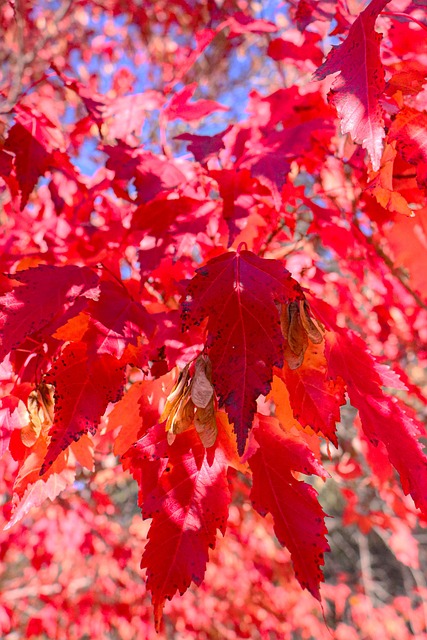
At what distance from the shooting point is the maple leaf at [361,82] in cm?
62

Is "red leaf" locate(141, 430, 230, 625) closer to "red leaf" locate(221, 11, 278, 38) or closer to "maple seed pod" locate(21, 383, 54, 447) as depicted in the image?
→ "maple seed pod" locate(21, 383, 54, 447)

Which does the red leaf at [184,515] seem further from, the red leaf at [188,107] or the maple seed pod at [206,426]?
the red leaf at [188,107]

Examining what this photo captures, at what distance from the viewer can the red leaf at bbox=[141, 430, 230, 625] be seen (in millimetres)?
610

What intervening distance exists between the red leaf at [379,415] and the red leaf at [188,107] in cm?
81

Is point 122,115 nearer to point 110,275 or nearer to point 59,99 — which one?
point 110,275

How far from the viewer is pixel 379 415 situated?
0.68m

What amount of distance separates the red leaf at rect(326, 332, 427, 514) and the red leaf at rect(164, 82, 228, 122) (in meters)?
0.81

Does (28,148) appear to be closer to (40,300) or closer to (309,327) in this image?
(40,300)

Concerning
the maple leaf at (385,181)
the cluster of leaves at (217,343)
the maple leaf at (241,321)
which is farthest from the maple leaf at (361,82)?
the maple leaf at (241,321)

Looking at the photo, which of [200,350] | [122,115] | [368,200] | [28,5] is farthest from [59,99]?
[200,350]

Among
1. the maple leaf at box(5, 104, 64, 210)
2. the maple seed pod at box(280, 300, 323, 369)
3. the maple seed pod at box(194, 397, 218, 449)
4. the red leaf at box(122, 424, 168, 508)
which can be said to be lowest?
the red leaf at box(122, 424, 168, 508)

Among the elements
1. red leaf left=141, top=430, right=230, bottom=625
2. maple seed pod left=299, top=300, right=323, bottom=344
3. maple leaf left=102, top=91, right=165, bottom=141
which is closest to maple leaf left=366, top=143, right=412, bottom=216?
maple seed pod left=299, top=300, right=323, bottom=344

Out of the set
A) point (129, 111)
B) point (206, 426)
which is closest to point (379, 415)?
point (206, 426)

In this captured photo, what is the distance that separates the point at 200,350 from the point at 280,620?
9.73ft
